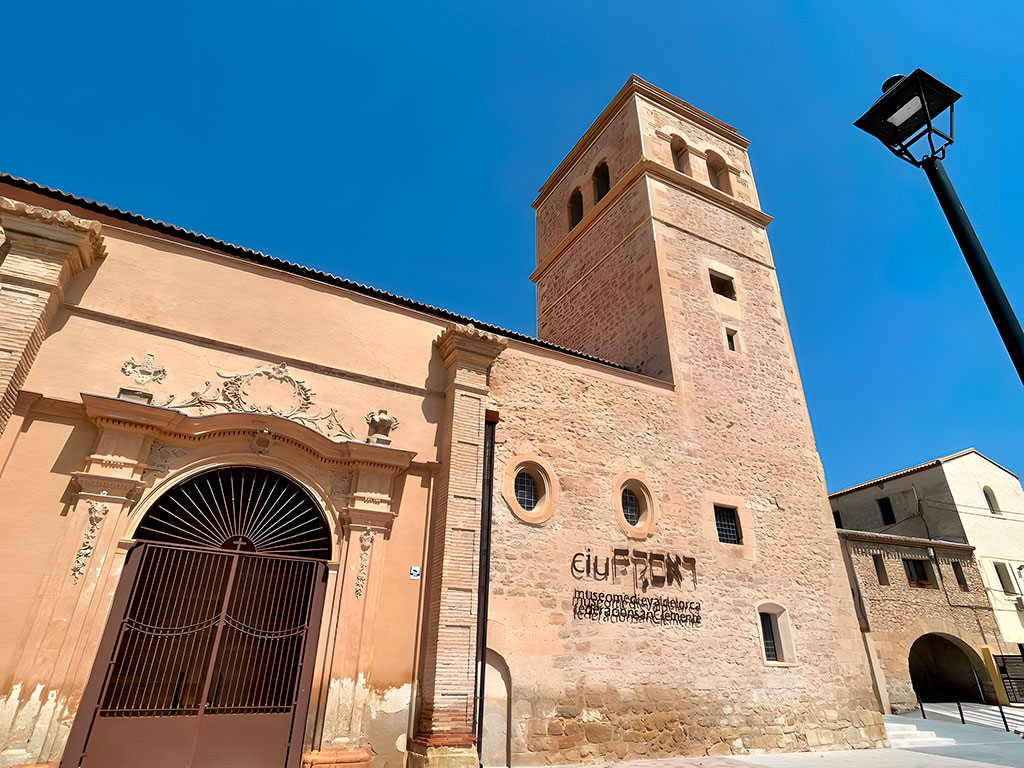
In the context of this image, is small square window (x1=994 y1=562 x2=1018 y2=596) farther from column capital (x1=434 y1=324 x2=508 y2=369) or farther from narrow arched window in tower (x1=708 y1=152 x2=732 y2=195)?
column capital (x1=434 y1=324 x2=508 y2=369)

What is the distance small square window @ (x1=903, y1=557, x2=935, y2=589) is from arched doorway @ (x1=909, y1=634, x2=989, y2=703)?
5.24 ft

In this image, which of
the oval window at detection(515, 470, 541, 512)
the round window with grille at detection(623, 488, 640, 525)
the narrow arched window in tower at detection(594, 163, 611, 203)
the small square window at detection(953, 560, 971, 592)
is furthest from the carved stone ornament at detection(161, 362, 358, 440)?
the small square window at detection(953, 560, 971, 592)

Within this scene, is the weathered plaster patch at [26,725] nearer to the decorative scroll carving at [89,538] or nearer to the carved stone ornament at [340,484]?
the decorative scroll carving at [89,538]

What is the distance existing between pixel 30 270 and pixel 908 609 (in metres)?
21.1

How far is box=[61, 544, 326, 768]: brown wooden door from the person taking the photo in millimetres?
6137

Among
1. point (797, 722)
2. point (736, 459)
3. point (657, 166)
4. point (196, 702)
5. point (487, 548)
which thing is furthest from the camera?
point (657, 166)

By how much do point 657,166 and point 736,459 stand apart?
7927mm

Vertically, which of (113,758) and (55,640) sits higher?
(55,640)

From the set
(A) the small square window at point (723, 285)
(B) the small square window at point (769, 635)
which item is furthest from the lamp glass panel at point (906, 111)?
(A) the small square window at point (723, 285)

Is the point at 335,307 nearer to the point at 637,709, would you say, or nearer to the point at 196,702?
the point at 196,702

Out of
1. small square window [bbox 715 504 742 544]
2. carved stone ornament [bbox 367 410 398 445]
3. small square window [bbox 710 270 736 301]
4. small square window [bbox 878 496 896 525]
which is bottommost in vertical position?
small square window [bbox 715 504 742 544]

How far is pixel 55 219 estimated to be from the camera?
7004 mm

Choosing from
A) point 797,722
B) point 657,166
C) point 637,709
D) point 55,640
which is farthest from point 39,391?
point 657,166

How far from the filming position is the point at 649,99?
56.1ft
